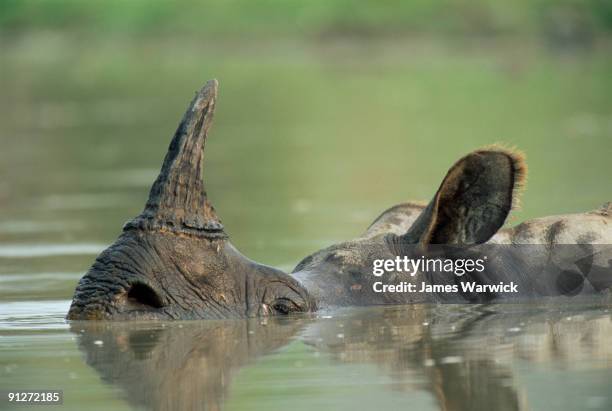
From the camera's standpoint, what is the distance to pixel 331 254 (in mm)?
8250

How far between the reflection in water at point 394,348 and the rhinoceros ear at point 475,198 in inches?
18.4

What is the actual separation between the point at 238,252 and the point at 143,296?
51 cm

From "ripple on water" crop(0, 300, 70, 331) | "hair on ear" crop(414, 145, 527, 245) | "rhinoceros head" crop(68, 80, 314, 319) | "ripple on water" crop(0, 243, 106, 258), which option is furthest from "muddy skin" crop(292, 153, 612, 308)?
"ripple on water" crop(0, 243, 106, 258)

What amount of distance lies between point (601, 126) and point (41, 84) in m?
17.6

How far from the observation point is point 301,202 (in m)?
14.8

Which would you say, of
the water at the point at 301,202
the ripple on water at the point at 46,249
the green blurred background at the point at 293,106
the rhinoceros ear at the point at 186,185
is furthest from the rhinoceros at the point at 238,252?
the ripple on water at the point at 46,249

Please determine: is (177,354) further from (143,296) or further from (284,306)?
(284,306)

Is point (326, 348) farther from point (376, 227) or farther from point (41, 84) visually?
point (41, 84)

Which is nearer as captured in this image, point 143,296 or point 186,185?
point 186,185

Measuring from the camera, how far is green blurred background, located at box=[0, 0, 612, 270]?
14.4 m

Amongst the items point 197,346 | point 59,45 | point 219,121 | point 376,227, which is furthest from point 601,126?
point 59,45

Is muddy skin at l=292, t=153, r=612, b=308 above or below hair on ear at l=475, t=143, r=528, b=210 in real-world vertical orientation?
below

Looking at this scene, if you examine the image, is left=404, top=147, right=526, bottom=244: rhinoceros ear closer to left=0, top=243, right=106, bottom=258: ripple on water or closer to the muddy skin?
the muddy skin

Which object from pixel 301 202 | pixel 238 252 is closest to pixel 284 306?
pixel 238 252
